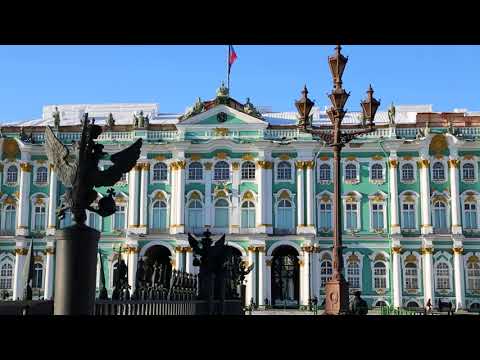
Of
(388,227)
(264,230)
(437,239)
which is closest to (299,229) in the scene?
(264,230)

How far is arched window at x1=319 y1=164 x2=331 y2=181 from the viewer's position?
4359 centimetres

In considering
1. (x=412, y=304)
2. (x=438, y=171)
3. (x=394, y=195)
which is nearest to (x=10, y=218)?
(x=394, y=195)

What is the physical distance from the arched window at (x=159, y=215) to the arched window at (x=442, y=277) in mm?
16067

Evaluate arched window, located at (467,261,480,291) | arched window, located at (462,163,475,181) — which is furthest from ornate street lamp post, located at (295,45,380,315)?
arched window, located at (462,163,475,181)

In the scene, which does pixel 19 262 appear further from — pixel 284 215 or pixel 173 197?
pixel 284 215

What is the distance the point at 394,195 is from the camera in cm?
4281

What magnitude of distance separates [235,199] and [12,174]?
1402 cm

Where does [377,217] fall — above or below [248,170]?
below

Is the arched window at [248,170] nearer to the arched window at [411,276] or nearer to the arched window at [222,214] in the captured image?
the arched window at [222,214]

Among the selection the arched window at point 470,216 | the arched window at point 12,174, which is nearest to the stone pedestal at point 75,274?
the arched window at point 470,216

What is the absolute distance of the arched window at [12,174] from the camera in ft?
147

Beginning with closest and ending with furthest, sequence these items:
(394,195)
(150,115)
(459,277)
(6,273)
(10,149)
→ (459,277), (394,195), (6,273), (10,149), (150,115)

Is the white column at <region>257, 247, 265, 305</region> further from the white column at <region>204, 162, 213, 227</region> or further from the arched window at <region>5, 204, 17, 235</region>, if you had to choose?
the arched window at <region>5, 204, 17, 235</region>

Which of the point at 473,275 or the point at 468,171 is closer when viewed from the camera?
the point at 473,275
